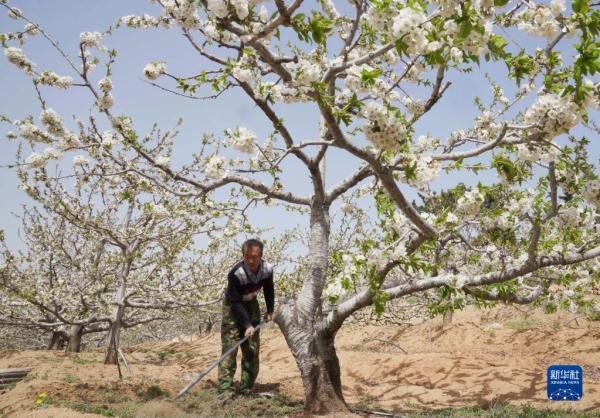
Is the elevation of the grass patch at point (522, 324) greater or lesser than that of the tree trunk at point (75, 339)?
greater

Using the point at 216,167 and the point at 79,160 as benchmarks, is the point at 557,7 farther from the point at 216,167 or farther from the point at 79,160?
the point at 79,160

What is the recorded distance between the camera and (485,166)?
4.76 metres

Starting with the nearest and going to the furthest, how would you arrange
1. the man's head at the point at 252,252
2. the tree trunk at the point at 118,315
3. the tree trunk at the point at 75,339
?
1. the man's head at the point at 252,252
2. the tree trunk at the point at 118,315
3. the tree trunk at the point at 75,339

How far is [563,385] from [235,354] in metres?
4.99

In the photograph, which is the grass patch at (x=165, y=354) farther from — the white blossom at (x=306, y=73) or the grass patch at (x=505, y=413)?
the white blossom at (x=306, y=73)

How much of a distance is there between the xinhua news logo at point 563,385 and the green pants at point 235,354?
14.8 feet

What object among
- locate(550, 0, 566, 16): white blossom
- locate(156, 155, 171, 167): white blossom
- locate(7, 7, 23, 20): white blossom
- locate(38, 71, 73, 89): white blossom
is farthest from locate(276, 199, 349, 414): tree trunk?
locate(7, 7, 23, 20): white blossom

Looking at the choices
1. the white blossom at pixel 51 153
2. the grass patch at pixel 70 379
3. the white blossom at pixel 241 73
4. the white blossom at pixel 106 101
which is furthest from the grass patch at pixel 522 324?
the white blossom at pixel 51 153

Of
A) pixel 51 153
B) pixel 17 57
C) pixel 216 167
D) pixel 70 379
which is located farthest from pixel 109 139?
pixel 70 379

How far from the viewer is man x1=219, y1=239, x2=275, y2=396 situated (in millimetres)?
6492

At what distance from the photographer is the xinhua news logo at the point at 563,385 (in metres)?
6.61

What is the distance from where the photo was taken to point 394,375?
9820 mm

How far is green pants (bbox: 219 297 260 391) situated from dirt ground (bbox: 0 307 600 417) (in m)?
0.54

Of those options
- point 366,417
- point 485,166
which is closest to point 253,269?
point 366,417
